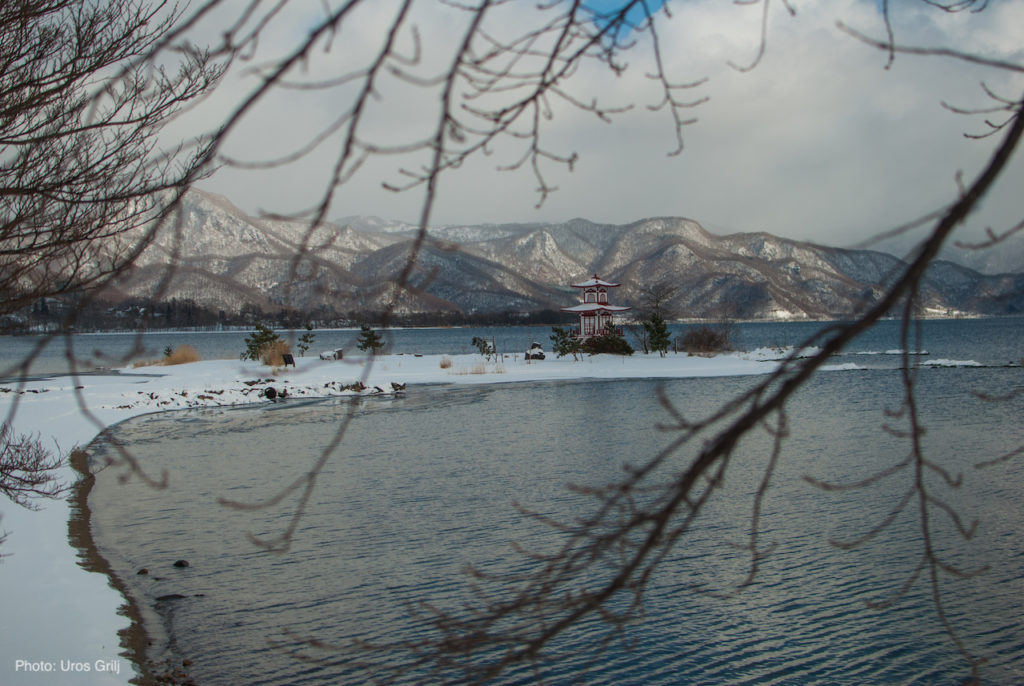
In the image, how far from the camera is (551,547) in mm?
10938

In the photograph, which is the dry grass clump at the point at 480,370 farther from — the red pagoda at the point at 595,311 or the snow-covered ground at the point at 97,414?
the red pagoda at the point at 595,311

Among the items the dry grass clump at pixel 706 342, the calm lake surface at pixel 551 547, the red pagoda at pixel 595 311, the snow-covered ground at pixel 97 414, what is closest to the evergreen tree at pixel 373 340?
the snow-covered ground at pixel 97 414

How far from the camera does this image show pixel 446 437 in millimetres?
21672

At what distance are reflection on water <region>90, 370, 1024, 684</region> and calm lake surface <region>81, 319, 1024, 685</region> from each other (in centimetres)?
4

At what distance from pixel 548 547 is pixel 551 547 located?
0.04 metres

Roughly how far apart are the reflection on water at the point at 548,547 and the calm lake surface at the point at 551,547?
0.04 metres

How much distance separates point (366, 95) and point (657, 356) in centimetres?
5050

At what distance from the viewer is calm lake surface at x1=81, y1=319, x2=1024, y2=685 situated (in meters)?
8.08

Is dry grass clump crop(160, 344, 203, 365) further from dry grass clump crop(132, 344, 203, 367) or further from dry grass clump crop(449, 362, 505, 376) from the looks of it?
dry grass clump crop(449, 362, 505, 376)

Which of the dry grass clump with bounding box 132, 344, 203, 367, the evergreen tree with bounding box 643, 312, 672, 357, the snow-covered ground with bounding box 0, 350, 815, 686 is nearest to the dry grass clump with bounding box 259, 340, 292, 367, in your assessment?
the snow-covered ground with bounding box 0, 350, 815, 686

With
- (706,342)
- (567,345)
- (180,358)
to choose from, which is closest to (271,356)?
(180,358)

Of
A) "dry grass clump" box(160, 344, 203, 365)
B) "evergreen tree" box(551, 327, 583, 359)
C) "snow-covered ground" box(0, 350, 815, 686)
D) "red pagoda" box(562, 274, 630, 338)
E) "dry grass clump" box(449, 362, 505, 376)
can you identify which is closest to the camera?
"snow-covered ground" box(0, 350, 815, 686)

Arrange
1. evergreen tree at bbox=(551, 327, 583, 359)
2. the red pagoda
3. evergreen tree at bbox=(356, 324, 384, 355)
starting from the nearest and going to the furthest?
evergreen tree at bbox=(356, 324, 384, 355) → evergreen tree at bbox=(551, 327, 583, 359) → the red pagoda

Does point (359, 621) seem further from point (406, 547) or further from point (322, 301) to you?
point (322, 301)
